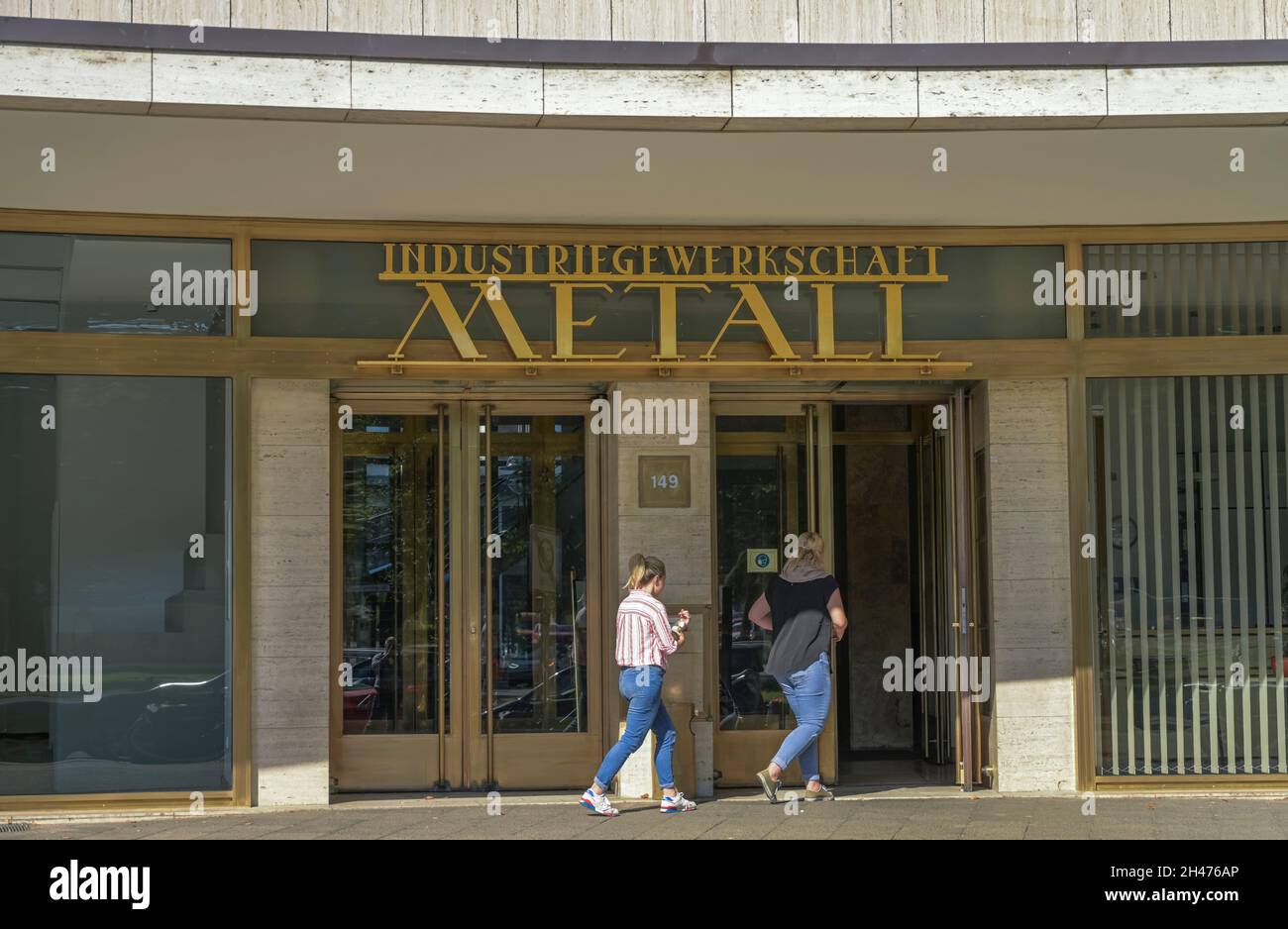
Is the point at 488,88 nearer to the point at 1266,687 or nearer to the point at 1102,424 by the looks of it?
the point at 1102,424

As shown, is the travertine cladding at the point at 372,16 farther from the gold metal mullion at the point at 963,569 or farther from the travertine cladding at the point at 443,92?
the gold metal mullion at the point at 963,569

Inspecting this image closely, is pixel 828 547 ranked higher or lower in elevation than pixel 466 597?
higher

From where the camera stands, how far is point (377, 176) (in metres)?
10.1

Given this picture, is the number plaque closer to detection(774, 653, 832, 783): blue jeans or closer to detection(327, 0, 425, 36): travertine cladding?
detection(774, 653, 832, 783): blue jeans

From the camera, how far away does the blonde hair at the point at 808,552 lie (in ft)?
35.6

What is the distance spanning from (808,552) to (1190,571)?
105 inches

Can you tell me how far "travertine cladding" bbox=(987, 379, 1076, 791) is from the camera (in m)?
11.2

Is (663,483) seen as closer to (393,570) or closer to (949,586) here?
(393,570)

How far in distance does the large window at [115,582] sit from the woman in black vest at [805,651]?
11.7 ft

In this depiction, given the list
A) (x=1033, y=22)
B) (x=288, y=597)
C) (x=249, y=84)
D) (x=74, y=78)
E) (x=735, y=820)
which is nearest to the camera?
(x=74, y=78)

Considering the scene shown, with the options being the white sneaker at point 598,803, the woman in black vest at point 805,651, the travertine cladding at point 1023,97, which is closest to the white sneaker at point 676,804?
the white sneaker at point 598,803

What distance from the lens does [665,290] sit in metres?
→ 11.2

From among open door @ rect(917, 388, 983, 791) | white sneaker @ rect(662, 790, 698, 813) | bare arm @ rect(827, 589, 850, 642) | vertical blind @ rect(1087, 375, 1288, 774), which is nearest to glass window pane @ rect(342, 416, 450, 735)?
white sneaker @ rect(662, 790, 698, 813)

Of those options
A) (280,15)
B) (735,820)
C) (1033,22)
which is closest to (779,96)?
(1033,22)
